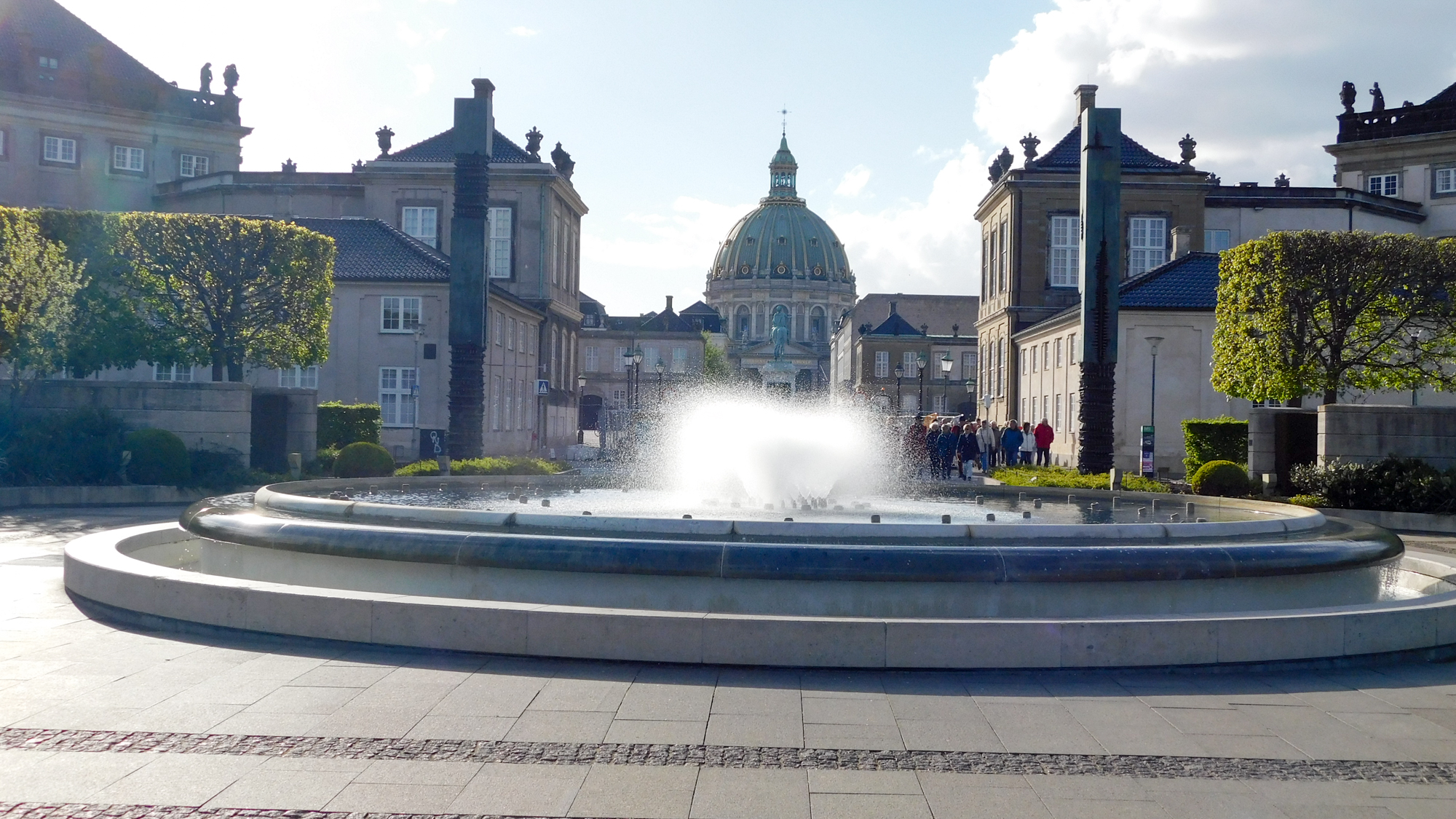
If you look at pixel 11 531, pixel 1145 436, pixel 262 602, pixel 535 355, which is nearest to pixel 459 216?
pixel 11 531

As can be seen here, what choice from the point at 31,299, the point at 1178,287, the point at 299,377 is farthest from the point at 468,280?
the point at 1178,287

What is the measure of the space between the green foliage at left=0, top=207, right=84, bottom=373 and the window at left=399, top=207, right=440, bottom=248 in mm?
32567

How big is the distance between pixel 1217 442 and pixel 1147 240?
31315 mm

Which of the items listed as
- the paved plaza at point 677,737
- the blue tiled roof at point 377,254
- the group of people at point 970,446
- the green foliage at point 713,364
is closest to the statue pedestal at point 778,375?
the green foliage at point 713,364

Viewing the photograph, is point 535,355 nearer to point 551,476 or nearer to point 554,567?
point 551,476

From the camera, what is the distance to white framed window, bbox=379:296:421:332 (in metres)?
46.5

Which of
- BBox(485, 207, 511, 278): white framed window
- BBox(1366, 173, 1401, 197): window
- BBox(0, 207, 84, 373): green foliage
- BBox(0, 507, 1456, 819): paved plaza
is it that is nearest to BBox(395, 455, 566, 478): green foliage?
BBox(0, 207, 84, 373): green foliage

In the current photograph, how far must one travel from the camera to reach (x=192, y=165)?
70.2 meters

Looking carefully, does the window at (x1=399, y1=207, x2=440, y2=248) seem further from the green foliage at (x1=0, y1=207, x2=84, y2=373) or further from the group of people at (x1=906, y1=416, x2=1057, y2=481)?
the green foliage at (x1=0, y1=207, x2=84, y2=373)

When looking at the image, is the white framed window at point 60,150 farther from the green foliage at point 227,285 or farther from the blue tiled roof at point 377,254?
the green foliage at point 227,285

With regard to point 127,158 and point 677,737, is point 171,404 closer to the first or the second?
point 677,737

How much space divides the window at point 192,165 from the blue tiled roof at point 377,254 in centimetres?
2314

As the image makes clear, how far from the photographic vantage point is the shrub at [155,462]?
2516 cm

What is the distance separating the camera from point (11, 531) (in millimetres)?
18094
